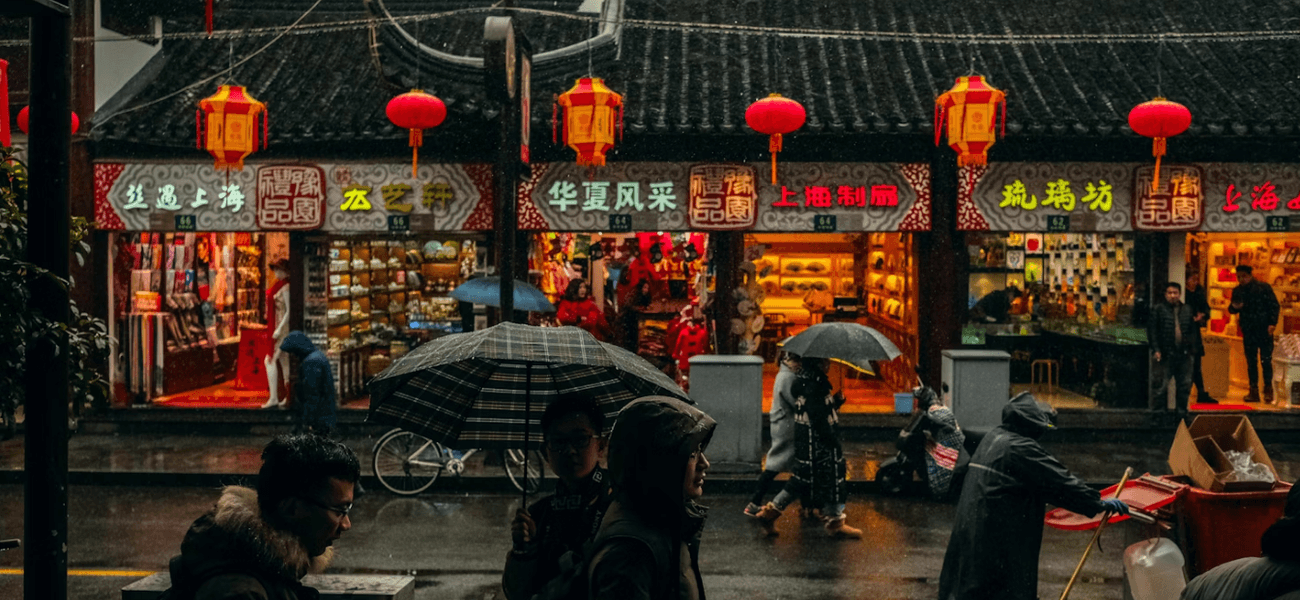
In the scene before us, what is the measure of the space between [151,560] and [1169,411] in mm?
11920

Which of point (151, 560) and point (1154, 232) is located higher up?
point (1154, 232)

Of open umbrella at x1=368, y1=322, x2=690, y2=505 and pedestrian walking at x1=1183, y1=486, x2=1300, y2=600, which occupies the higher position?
open umbrella at x1=368, y1=322, x2=690, y2=505

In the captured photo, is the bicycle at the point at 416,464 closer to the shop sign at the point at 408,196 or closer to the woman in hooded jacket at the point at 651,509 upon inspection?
the shop sign at the point at 408,196

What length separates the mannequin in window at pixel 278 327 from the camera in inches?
565

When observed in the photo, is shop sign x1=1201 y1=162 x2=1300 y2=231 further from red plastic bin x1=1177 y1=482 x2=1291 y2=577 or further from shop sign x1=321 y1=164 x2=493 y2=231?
shop sign x1=321 y1=164 x2=493 y2=231

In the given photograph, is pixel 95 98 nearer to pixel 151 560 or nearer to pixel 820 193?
pixel 151 560

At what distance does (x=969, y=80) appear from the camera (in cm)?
1147

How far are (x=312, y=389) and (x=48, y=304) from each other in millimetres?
6151

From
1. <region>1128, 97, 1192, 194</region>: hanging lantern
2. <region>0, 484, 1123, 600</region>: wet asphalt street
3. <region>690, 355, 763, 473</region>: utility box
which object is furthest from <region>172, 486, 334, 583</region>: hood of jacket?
<region>1128, 97, 1192, 194</region>: hanging lantern

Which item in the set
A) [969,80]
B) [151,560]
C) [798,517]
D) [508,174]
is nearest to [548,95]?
[508,174]

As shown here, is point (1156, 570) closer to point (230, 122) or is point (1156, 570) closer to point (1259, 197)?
point (1259, 197)

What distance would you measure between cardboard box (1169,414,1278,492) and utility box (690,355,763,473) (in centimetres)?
577

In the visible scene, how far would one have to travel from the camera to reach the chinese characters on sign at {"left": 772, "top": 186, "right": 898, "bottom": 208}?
13750 millimetres

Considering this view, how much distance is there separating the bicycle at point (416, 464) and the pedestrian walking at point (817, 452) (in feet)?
9.31
